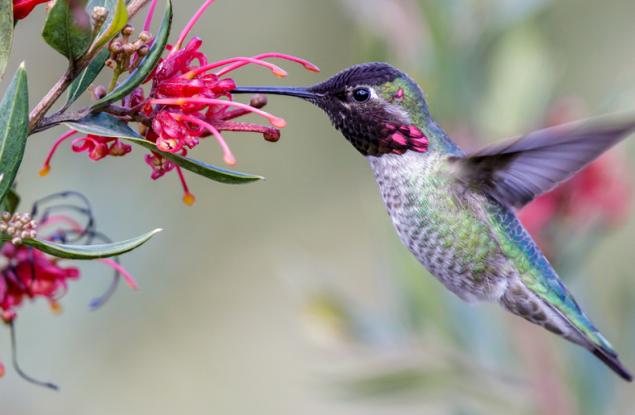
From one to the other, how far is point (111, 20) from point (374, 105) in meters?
0.76

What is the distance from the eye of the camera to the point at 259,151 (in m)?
6.62

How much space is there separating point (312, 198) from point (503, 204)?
471 centimetres

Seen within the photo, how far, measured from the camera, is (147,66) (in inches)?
56.0

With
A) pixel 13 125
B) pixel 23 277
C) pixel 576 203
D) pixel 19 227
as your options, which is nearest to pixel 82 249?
pixel 19 227

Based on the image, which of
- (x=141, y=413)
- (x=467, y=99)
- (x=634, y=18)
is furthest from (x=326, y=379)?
(x=634, y=18)

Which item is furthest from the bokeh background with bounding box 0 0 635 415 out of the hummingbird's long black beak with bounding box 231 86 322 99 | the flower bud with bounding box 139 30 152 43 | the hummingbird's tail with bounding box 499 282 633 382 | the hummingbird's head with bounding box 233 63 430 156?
the flower bud with bounding box 139 30 152 43

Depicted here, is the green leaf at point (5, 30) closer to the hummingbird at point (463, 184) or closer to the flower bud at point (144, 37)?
the flower bud at point (144, 37)

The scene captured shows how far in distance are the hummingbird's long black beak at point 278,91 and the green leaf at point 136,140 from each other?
0.86 ft

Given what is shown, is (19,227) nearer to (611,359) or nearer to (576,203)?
(611,359)

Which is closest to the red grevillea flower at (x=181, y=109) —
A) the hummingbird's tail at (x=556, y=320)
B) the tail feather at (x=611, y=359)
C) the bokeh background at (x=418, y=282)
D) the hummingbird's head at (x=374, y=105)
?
the hummingbird's head at (x=374, y=105)

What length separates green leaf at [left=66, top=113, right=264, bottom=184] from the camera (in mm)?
1434

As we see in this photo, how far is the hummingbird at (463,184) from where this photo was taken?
2.04 metres

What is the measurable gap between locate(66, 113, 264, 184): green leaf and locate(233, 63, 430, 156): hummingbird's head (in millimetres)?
567

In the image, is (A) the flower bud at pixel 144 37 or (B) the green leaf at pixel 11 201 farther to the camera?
(B) the green leaf at pixel 11 201
